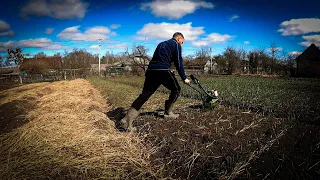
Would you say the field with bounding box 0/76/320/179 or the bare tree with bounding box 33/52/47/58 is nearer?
the field with bounding box 0/76/320/179

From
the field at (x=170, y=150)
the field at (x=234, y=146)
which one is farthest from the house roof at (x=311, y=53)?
the field at (x=234, y=146)

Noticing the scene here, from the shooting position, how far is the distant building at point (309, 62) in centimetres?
3288

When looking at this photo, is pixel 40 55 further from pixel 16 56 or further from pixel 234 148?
pixel 234 148

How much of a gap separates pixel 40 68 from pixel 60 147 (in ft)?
135

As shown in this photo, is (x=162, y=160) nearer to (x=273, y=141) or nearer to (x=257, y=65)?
(x=273, y=141)

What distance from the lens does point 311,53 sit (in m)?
34.8

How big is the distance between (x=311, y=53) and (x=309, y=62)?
244 centimetres

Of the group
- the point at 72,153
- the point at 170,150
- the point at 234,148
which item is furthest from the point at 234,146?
the point at 72,153

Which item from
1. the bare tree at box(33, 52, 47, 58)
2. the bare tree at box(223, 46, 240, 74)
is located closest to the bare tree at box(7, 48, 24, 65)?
the bare tree at box(33, 52, 47, 58)

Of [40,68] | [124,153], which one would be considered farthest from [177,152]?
[40,68]

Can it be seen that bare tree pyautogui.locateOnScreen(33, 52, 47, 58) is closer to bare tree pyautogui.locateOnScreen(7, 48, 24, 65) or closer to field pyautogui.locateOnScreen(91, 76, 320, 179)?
bare tree pyautogui.locateOnScreen(7, 48, 24, 65)

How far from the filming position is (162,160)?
2967mm

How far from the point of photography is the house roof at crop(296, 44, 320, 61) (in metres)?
34.0

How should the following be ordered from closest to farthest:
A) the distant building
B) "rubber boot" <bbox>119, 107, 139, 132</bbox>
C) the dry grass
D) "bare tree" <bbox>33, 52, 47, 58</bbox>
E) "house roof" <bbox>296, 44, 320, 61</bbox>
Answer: the dry grass
"rubber boot" <bbox>119, 107, 139, 132</bbox>
the distant building
"house roof" <bbox>296, 44, 320, 61</bbox>
"bare tree" <bbox>33, 52, 47, 58</bbox>
